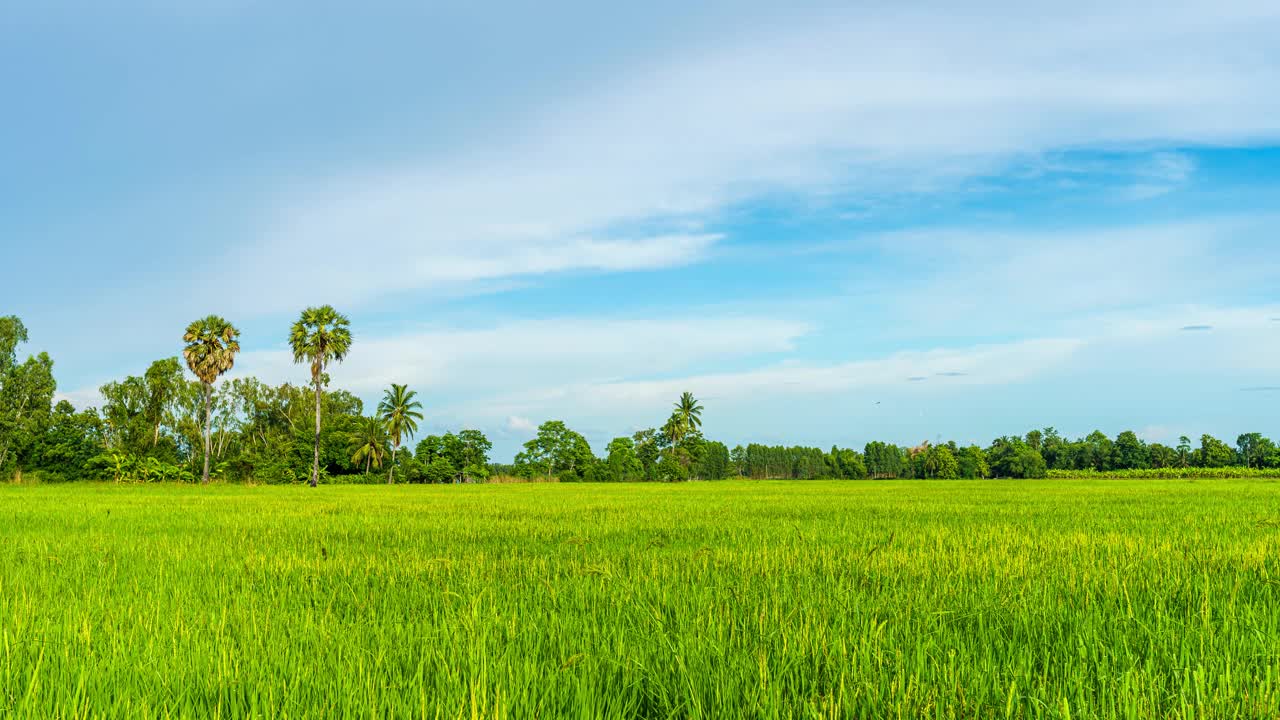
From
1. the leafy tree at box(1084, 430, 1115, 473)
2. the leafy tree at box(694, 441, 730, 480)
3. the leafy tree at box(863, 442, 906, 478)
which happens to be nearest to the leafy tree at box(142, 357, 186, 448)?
the leafy tree at box(694, 441, 730, 480)

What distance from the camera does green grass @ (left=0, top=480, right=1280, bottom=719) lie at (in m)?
2.75

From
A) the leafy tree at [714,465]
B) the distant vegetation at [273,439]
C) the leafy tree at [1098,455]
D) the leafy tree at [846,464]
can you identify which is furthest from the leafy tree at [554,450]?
the leafy tree at [1098,455]

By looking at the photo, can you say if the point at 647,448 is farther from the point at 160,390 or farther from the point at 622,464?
the point at 160,390

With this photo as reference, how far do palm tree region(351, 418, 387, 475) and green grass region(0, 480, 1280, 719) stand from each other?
7135 centimetres

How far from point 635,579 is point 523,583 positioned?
2.89ft

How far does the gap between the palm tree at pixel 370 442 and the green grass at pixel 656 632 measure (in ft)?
234

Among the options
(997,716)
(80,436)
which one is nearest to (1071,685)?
(997,716)

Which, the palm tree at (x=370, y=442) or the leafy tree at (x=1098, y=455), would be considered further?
the leafy tree at (x=1098, y=455)

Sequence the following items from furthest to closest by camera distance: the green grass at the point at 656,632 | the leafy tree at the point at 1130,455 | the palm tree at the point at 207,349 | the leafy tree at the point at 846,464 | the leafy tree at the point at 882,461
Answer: the leafy tree at the point at 882,461
the leafy tree at the point at 846,464
the leafy tree at the point at 1130,455
the palm tree at the point at 207,349
the green grass at the point at 656,632

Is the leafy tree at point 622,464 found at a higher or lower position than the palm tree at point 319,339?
lower

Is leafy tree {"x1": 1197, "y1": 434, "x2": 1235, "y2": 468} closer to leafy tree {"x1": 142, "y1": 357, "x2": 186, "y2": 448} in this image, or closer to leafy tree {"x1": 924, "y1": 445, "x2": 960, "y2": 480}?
leafy tree {"x1": 924, "y1": 445, "x2": 960, "y2": 480}

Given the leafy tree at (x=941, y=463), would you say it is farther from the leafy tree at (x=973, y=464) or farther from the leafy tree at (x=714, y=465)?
the leafy tree at (x=714, y=465)

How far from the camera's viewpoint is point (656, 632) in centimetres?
370

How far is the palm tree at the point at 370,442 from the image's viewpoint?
7600 cm
